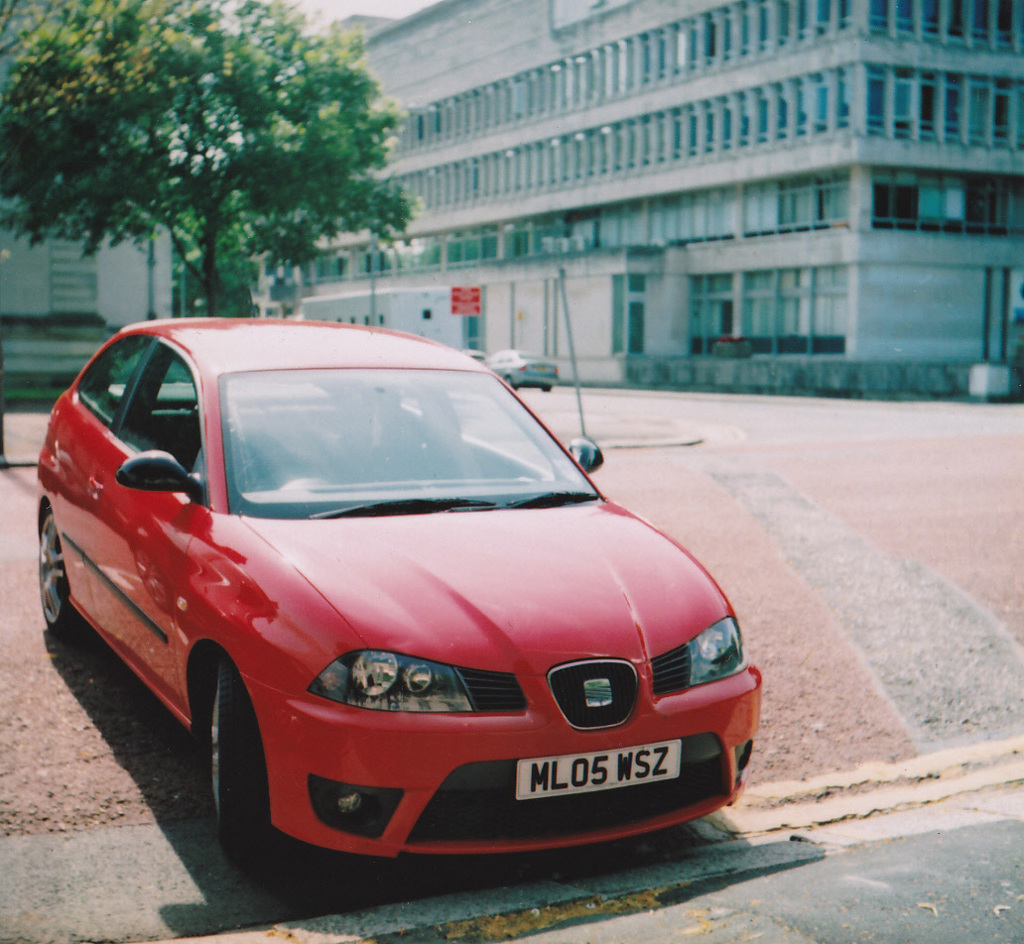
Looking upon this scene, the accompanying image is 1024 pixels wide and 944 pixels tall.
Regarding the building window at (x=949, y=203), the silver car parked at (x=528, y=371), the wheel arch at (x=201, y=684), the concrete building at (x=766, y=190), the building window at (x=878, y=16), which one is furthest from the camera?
the building window at (x=949, y=203)

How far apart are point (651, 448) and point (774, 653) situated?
11616 mm

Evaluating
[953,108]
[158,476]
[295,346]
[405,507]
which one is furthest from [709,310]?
[158,476]

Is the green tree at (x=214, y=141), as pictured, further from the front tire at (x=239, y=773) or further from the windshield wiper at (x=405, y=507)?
the front tire at (x=239, y=773)

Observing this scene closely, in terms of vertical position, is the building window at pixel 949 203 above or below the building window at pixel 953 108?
below

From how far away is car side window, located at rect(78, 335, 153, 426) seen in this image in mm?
5504

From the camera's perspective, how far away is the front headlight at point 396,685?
3.42 metres

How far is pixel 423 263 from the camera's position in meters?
74.0

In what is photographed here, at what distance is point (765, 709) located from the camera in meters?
5.55

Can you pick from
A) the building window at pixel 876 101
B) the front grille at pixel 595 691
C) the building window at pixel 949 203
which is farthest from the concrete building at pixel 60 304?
the front grille at pixel 595 691

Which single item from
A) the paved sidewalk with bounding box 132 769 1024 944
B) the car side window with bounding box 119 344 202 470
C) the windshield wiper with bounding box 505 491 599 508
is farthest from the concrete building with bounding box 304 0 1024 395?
the paved sidewalk with bounding box 132 769 1024 944

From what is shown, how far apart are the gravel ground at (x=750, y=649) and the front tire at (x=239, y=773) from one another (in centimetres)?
63

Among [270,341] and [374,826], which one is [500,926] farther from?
[270,341]

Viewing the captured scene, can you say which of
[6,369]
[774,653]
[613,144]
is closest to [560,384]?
[613,144]

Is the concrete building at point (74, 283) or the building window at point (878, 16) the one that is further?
the building window at point (878, 16)
